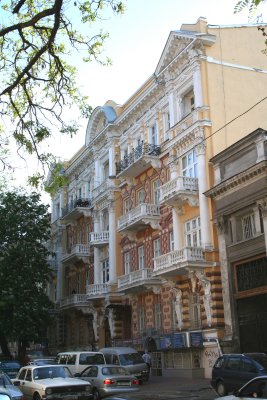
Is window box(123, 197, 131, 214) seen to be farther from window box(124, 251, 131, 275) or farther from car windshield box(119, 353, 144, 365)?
car windshield box(119, 353, 144, 365)

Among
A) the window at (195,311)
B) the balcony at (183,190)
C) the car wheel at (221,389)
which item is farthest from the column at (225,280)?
the car wheel at (221,389)

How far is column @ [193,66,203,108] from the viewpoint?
2989cm

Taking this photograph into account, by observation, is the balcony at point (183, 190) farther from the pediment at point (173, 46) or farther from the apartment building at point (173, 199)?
the pediment at point (173, 46)

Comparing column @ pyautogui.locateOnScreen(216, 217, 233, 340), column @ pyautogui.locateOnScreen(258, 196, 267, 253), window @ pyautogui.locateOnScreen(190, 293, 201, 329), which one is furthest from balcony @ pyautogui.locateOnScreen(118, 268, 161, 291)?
column @ pyautogui.locateOnScreen(258, 196, 267, 253)

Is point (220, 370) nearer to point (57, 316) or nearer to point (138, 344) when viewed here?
point (138, 344)

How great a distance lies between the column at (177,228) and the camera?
3078 centimetres

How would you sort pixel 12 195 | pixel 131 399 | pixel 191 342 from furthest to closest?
1. pixel 12 195
2. pixel 191 342
3. pixel 131 399

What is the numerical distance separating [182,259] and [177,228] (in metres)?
A: 3.55

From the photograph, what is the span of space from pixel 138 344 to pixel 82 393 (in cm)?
1779

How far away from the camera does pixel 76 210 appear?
46.4 m

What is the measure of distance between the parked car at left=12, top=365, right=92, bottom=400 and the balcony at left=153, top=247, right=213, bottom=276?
1047 centimetres

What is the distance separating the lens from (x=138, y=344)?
113 feet

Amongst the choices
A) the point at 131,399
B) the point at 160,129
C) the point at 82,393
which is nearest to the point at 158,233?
the point at 160,129

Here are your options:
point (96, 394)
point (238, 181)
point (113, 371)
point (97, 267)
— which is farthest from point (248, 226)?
point (97, 267)
